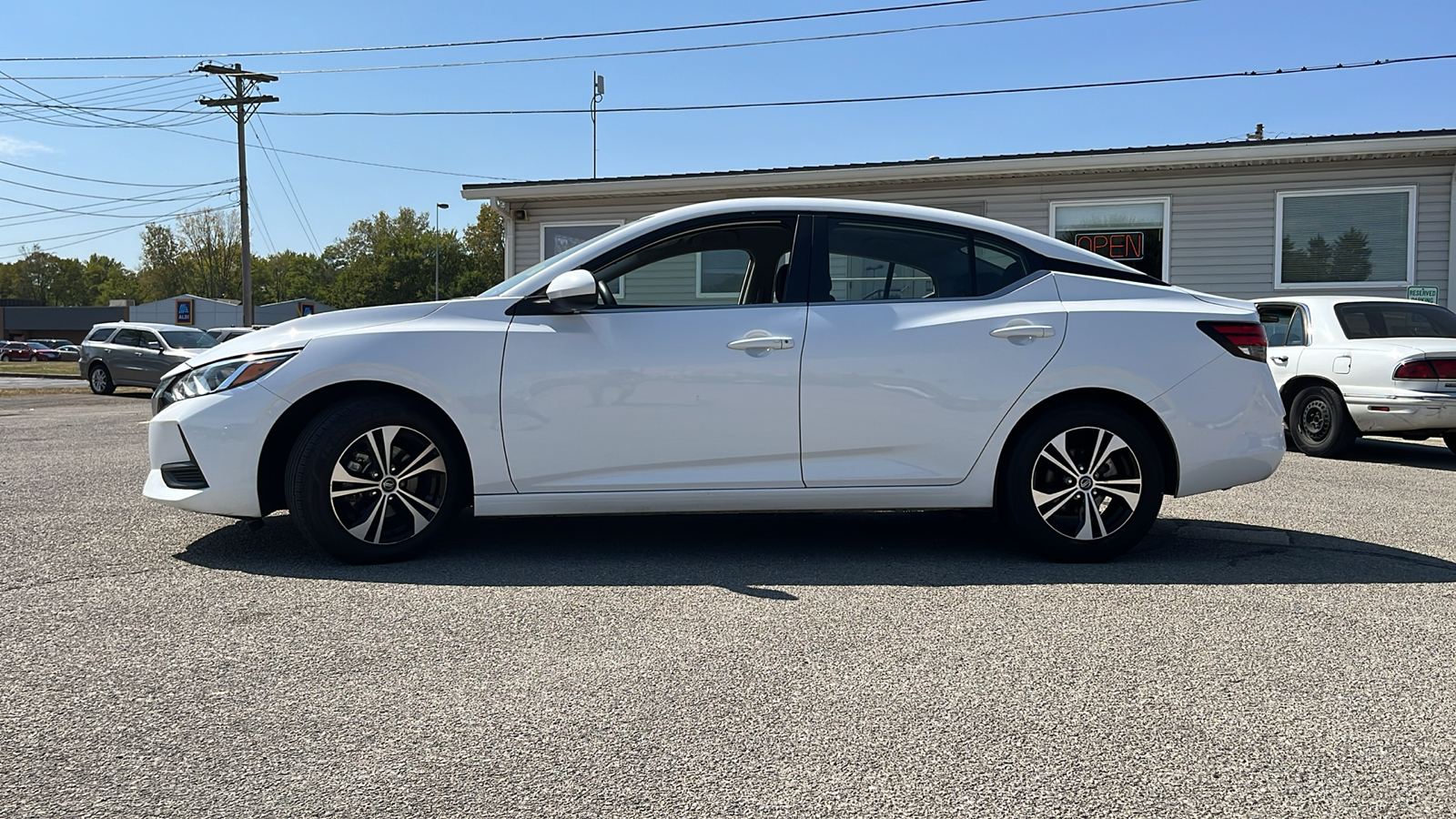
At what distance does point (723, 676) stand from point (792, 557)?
1.81 meters

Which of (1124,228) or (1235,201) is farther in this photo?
(1124,228)

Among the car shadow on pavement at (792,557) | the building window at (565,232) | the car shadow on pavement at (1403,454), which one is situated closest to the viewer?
the car shadow on pavement at (792,557)

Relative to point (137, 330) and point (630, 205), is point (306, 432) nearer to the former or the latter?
point (630, 205)

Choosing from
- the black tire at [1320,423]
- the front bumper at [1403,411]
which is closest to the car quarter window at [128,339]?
the black tire at [1320,423]

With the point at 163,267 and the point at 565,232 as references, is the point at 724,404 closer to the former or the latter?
the point at 565,232

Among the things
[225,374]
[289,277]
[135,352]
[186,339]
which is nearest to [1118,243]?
[225,374]

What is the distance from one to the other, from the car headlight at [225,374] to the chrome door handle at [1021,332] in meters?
3.02

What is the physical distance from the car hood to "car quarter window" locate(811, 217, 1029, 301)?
1.86m

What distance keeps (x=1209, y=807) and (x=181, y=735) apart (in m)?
2.42

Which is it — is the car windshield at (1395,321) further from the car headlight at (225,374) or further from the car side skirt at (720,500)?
the car headlight at (225,374)

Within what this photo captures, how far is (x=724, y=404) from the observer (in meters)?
4.78

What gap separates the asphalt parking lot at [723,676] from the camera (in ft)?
8.16

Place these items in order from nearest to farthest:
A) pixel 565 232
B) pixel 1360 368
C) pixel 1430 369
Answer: pixel 1430 369, pixel 1360 368, pixel 565 232

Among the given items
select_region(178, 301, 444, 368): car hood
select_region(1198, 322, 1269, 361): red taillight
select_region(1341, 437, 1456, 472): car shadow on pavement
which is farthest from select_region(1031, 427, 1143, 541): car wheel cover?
select_region(1341, 437, 1456, 472): car shadow on pavement
